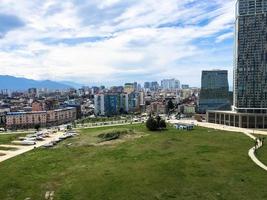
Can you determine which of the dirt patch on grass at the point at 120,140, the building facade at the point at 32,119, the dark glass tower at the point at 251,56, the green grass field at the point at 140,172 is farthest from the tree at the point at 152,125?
the building facade at the point at 32,119

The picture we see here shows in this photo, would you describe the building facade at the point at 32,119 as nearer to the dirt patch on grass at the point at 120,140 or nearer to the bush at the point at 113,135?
the bush at the point at 113,135

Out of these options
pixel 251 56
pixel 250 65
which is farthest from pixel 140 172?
pixel 251 56

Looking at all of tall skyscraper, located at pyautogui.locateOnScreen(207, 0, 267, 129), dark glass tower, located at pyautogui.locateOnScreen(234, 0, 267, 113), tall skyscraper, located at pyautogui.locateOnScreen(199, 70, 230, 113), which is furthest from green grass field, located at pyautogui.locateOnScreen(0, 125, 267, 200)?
tall skyscraper, located at pyautogui.locateOnScreen(199, 70, 230, 113)

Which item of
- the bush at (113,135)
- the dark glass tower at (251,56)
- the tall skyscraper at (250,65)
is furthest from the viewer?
the dark glass tower at (251,56)

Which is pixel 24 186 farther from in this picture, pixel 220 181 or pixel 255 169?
pixel 255 169

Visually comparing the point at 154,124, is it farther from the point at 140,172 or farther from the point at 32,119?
the point at 32,119
